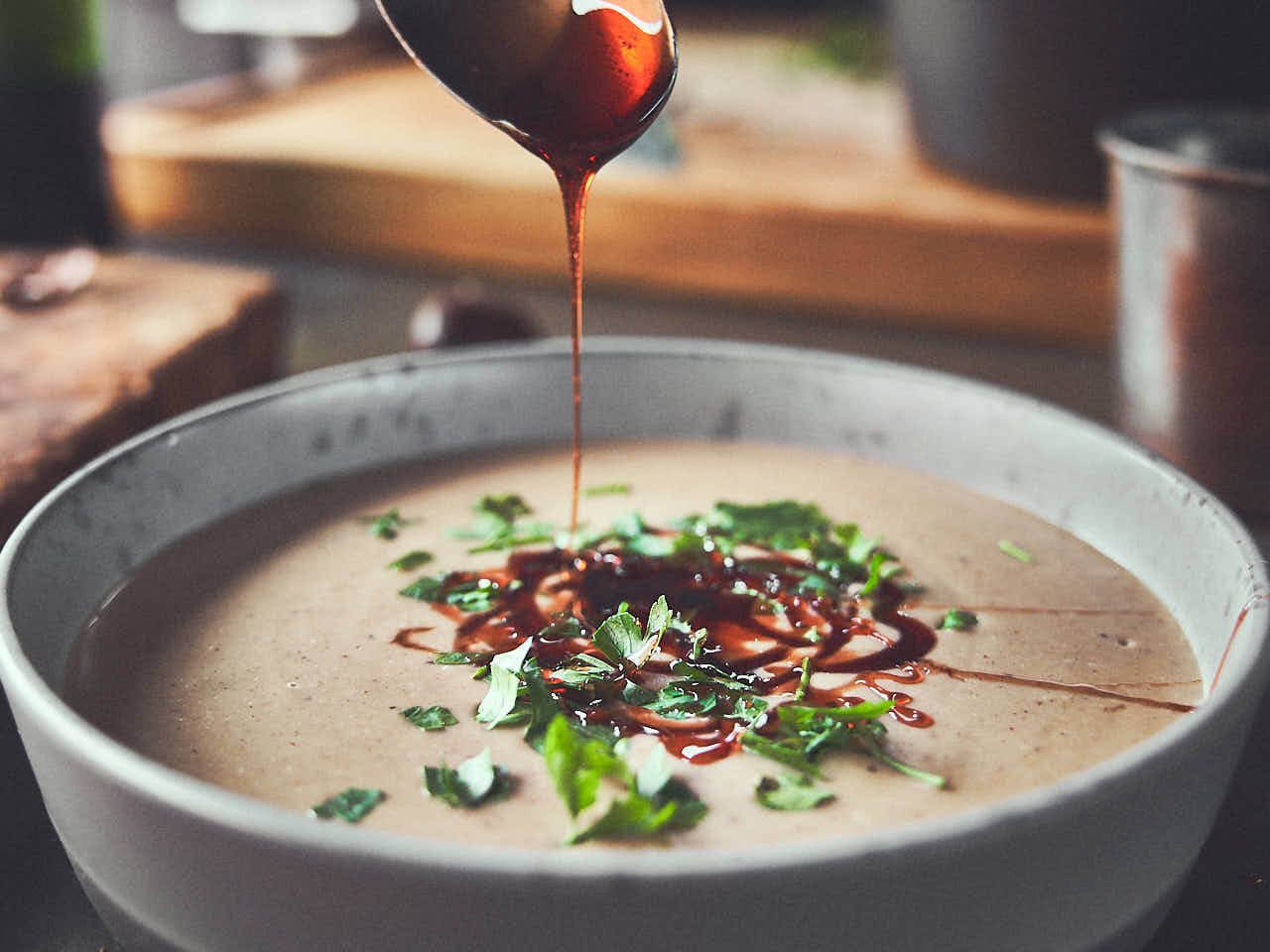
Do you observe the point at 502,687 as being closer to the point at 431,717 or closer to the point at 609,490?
the point at 431,717

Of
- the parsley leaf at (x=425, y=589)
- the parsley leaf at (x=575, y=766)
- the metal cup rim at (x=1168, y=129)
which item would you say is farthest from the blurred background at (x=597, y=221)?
the parsley leaf at (x=575, y=766)

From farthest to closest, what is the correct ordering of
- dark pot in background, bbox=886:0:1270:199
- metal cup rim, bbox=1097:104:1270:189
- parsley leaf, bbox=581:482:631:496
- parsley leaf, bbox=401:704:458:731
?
dark pot in background, bbox=886:0:1270:199
metal cup rim, bbox=1097:104:1270:189
parsley leaf, bbox=581:482:631:496
parsley leaf, bbox=401:704:458:731

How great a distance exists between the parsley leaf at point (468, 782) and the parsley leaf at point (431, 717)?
56 mm

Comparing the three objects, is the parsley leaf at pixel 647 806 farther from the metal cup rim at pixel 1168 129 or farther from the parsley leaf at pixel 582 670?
the metal cup rim at pixel 1168 129

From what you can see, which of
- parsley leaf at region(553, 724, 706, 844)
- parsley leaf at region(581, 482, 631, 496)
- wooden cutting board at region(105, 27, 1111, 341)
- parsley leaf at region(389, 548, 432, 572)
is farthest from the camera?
wooden cutting board at region(105, 27, 1111, 341)

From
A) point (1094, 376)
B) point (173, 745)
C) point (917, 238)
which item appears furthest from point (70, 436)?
point (1094, 376)

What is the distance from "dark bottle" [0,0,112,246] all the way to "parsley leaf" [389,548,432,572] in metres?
1.26

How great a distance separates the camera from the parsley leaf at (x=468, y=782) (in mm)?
735

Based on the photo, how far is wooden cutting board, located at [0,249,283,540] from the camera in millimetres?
1215

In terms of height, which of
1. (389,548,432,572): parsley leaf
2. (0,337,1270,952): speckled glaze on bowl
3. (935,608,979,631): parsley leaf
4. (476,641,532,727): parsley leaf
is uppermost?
(0,337,1270,952): speckled glaze on bowl

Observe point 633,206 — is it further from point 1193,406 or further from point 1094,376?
point 1193,406

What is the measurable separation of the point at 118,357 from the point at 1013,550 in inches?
36.3

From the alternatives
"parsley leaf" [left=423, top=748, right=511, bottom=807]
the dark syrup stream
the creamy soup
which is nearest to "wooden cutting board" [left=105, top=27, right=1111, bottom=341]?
the creamy soup

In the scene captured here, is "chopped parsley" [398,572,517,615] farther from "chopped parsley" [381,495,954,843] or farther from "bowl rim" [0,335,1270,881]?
"bowl rim" [0,335,1270,881]
